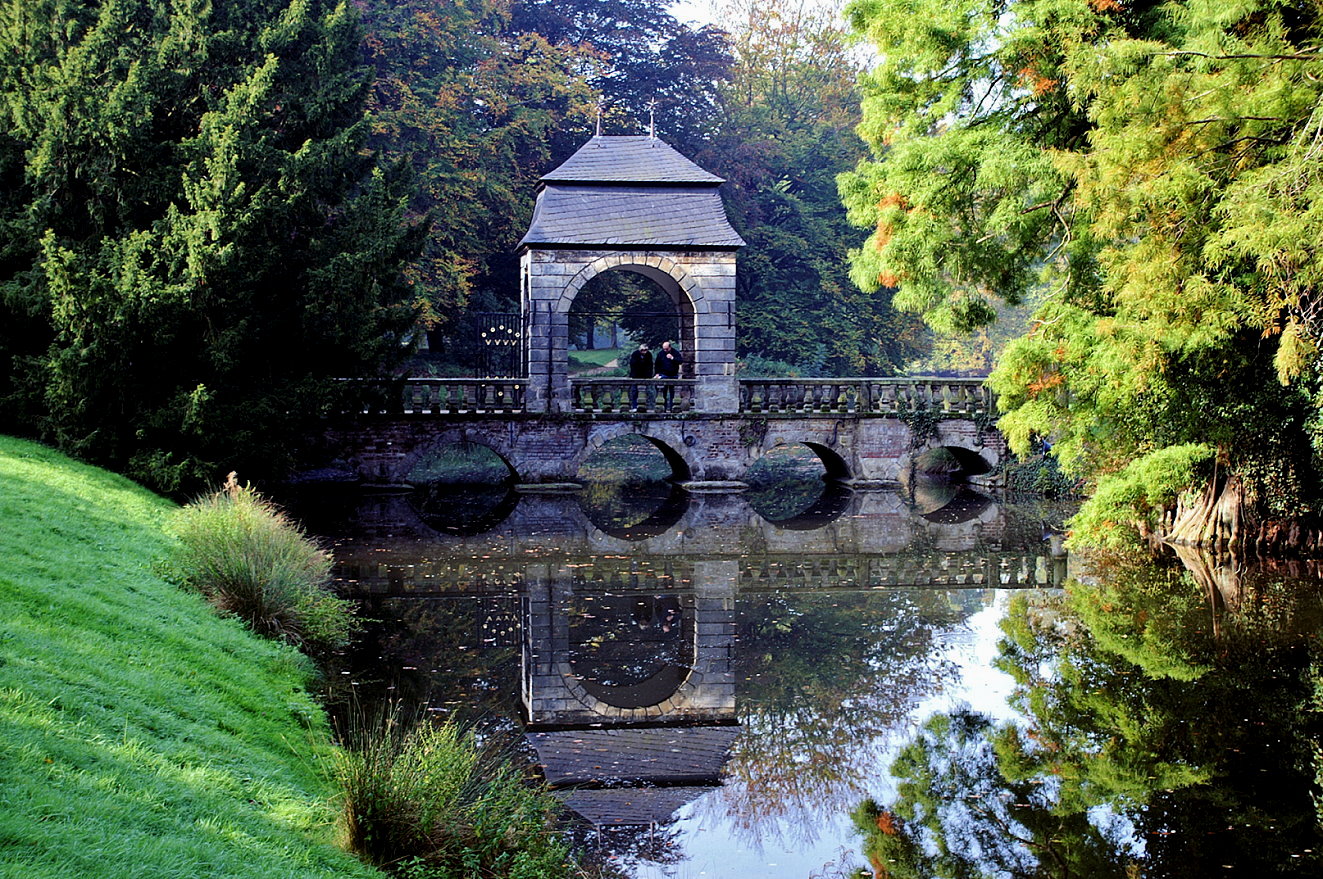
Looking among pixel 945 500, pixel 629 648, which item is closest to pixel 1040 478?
pixel 945 500

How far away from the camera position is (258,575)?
8.75 m

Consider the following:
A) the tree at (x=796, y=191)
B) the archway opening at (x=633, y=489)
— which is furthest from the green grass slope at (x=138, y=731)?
the tree at (x=796, y=191)

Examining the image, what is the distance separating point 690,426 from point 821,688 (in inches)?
495

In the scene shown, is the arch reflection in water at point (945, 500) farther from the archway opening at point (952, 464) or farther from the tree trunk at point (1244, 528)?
the tree trunk at point (1244, 528)

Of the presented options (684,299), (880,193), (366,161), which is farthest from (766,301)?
(880,193)

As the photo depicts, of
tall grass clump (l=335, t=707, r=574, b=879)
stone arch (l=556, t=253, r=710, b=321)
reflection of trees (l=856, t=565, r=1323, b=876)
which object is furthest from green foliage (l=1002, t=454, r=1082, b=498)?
tall grass clump (l=335, t=707, r=574, b=879)

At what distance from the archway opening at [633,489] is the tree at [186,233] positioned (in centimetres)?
413

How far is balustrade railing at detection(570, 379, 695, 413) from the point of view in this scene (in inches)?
803

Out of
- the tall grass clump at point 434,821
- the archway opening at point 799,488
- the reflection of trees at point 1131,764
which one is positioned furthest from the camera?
Answer: the archway opening at point 799,488

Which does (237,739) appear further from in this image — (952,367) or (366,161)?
(952,367)

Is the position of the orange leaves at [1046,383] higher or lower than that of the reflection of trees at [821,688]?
higher

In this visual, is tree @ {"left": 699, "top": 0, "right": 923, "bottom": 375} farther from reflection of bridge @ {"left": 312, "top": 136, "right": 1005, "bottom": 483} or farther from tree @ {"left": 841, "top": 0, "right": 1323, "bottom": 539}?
tree @ {"left": 841, "top": 0, "right": 1323, "bottom": 539}

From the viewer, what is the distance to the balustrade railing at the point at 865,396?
2134cm

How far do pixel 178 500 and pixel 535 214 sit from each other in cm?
918
